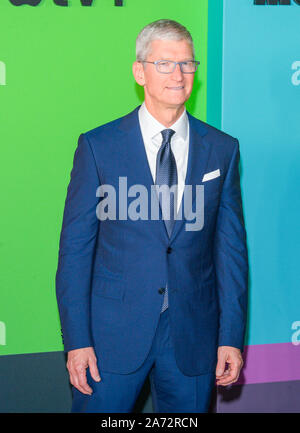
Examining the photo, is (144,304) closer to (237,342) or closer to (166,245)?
(166,245)

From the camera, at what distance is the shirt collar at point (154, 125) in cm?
217

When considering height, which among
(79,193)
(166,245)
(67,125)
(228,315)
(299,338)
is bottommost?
(299,338)

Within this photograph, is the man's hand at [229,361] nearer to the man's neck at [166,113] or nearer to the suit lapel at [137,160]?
the suit lapel at [137,160]

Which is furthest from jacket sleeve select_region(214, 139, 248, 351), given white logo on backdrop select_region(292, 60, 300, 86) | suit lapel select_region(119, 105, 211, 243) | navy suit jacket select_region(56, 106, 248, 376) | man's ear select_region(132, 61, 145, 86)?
white logo on backdrop select_region(292, 60, 300, 86)

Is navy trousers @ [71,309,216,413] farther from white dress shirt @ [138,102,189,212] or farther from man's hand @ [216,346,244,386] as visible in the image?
white dress shirt @ [138,102,189,212]

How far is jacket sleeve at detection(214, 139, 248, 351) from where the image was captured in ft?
7.25

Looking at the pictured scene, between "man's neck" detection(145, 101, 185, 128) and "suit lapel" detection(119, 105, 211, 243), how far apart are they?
7 cm

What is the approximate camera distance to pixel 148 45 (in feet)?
6.92

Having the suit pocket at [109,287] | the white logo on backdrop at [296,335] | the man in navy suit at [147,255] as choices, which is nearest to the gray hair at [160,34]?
the man in navy suit at [147,255]

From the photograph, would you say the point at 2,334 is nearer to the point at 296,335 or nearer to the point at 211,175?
the point at 211,175

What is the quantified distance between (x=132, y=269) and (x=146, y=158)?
40 cm

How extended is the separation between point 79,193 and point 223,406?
1.54 metres

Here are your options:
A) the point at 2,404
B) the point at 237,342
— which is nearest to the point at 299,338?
the point at 237,342

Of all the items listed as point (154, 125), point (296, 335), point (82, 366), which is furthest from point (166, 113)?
point (296, 335)
